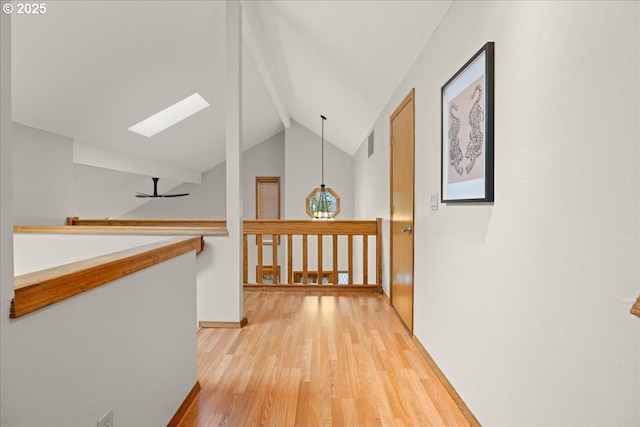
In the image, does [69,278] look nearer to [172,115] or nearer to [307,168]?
[172,115]

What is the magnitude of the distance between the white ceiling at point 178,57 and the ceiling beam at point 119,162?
97mm

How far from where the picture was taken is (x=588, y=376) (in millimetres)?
1001

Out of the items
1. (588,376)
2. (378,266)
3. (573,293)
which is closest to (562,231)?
(573,293)

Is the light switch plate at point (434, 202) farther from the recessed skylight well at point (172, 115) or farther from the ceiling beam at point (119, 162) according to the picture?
the ceiling beam at point (119, 162)

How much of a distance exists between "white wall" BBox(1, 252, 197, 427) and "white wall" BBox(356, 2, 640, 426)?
4.53 ft

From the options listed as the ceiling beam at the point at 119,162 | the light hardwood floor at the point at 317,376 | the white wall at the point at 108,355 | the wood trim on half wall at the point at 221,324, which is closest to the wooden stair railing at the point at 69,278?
the white wall at the point at 108,355

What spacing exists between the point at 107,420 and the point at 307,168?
7.24 metres

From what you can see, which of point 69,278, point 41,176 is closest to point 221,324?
point 69,278

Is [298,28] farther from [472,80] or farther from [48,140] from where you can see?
[48,140]

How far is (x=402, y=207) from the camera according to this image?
3.38 m

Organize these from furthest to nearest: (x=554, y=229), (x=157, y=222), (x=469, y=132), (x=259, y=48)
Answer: (x=259, y=48) → (x=157, y=222) → (x=469, y=132) → (x=554, y=229)

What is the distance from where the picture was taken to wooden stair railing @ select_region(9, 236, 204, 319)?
2.71ft

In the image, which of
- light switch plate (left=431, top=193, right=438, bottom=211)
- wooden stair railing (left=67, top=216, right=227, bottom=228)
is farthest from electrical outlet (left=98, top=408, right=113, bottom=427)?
wooden stair railing (left=67, top=216, right=227, bottom=228)

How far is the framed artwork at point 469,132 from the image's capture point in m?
1.58
